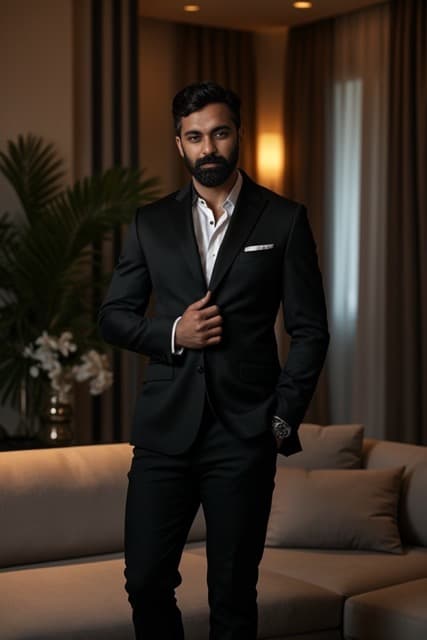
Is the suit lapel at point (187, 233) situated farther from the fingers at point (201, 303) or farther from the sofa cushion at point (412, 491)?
the sofa cushion at point (412, 491)

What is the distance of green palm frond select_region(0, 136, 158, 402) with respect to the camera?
5.23 meters

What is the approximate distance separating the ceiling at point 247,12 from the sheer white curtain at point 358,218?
0.23 m

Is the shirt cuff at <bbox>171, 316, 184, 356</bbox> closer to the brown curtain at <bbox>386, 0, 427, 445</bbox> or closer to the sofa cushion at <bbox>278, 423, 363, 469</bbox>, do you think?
the sofa cushion at <bbox>278, 423, 363, 469</bbox>

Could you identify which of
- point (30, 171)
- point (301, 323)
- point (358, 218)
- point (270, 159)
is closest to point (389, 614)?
point (301, 323)

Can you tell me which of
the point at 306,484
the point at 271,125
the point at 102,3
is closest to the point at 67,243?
the point at 102,3

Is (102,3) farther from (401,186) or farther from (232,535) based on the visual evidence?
(232,535)

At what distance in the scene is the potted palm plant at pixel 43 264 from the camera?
5.21m

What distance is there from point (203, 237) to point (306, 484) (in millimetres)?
1452

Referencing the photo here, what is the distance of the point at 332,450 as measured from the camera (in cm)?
397

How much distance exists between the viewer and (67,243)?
5.25 m

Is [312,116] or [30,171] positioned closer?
[30,171]

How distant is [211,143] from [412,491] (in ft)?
5.87

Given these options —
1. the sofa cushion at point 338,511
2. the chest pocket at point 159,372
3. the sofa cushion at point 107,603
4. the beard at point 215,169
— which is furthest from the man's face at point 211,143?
the sofa cushion at point 338,511

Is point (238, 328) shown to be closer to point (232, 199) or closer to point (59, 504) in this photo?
point (232, 199)
